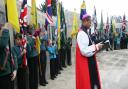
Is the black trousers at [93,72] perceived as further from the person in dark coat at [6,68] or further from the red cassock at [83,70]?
the person in dark coat at [6,68]

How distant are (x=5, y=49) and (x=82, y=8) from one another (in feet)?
40.4

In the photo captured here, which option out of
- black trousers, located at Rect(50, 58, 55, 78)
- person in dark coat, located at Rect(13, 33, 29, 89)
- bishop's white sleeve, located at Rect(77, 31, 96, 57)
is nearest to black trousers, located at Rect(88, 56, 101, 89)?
bishop's white sleeve, located at Rect(77, 31, 96, 57)

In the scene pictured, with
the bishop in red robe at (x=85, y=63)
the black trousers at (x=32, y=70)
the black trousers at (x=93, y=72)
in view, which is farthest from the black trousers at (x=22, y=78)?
the black trousers at (x=93, y=72)

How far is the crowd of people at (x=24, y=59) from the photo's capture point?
580cm

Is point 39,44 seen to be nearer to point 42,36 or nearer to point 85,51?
point 42,36

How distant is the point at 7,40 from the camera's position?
5.46 meters

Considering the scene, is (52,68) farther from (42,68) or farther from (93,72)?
(93,72)

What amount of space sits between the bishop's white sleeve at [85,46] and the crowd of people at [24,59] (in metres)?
1.16

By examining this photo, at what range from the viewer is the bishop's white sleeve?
5430 millimetres

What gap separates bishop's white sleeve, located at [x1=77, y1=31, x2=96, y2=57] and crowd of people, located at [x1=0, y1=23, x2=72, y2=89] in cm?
116

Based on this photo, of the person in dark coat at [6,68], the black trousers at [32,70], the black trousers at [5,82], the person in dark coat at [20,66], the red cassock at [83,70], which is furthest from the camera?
the black trousers at [32,70]

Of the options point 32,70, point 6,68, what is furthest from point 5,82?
point 32,70

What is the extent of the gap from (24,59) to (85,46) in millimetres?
2654

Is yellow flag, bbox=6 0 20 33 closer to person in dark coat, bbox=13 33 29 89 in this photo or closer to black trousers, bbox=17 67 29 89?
person in dark coat, bbox=13 33 29 89
